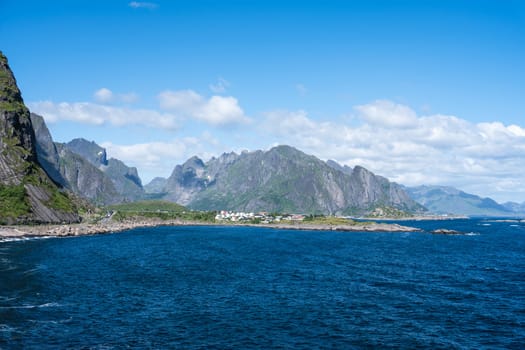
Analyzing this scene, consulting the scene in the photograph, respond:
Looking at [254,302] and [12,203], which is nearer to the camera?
[254,302]

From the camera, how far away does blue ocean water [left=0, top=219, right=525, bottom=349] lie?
5119cm

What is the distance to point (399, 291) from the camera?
79125mm

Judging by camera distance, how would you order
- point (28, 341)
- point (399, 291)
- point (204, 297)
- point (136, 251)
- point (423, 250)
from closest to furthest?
point (28, 341)
point (204, 297)
point (399, 291)
point (136, 251)
point (423, 250)

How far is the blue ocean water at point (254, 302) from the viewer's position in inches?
2015

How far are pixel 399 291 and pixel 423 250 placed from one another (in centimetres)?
8278

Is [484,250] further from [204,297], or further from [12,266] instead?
[12,266]

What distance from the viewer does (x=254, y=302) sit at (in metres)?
68.8

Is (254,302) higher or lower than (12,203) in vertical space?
lower

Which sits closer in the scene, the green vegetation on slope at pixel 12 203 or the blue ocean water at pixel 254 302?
the blue ocean water at pixel 254 302

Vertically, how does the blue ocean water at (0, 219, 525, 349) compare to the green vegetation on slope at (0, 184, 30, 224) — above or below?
below

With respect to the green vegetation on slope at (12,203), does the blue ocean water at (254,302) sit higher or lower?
lower

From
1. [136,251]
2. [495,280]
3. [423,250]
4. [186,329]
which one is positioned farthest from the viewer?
[423,250]

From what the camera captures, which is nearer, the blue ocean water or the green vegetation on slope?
the blue ocean water

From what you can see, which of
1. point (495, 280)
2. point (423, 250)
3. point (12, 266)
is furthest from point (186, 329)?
point (423, 250)
